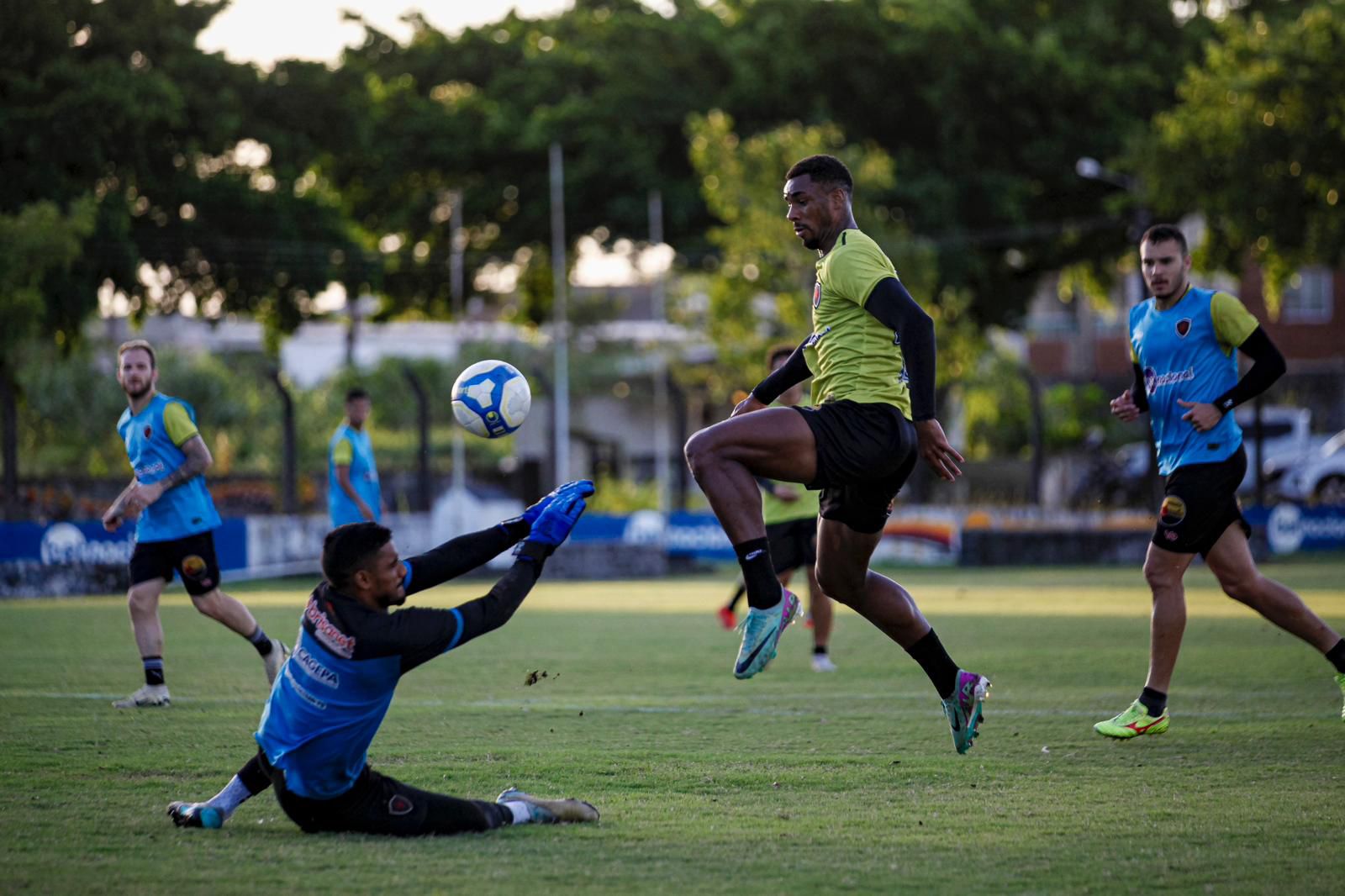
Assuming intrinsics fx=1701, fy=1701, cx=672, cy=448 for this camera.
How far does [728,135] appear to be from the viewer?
37.2 m

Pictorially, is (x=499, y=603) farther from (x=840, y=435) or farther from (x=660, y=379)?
(x=660, y=379)

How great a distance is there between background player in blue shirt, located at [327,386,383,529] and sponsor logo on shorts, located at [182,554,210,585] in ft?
16.9

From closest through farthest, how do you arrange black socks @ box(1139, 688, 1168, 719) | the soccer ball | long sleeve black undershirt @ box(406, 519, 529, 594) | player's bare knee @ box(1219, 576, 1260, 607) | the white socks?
1. the white socks
2. long sleeve black undershirt @ box(406, 519, 529, 594)
3. the soccer ball
4. black socks @ box(1139, 688, 1168, 719)
5. player's bare knee @ box(1219, 576, 1260, 607)

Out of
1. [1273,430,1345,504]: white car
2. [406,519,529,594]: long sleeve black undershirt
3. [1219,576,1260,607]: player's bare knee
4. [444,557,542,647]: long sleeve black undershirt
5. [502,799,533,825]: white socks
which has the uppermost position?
[406,519,529,594]: long sleeve black undershirt

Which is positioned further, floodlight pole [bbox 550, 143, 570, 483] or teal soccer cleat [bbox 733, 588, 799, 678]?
floodlight pole [bbox 550, 143, 570, 483]

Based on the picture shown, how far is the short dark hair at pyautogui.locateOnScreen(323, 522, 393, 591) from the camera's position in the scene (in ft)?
18.4

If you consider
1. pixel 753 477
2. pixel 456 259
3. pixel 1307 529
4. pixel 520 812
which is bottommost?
pixel 1307 529

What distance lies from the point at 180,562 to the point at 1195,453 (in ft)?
19.3

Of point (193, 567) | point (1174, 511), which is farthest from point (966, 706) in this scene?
point (193, 567)

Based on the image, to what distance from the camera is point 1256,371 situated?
8.19m

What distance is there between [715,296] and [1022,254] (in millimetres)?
11647

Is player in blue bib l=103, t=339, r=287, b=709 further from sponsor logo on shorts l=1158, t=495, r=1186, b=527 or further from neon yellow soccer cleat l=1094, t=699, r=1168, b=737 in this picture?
sponsor logo on shorts l=1158, t=495, r=1186, b=527

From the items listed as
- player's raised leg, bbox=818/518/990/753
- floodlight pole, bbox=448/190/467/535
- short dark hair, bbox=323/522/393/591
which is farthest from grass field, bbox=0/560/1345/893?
floodlight pole, bbox=448/190/467/535

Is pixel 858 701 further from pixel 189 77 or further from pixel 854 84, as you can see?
pixel 854 84
